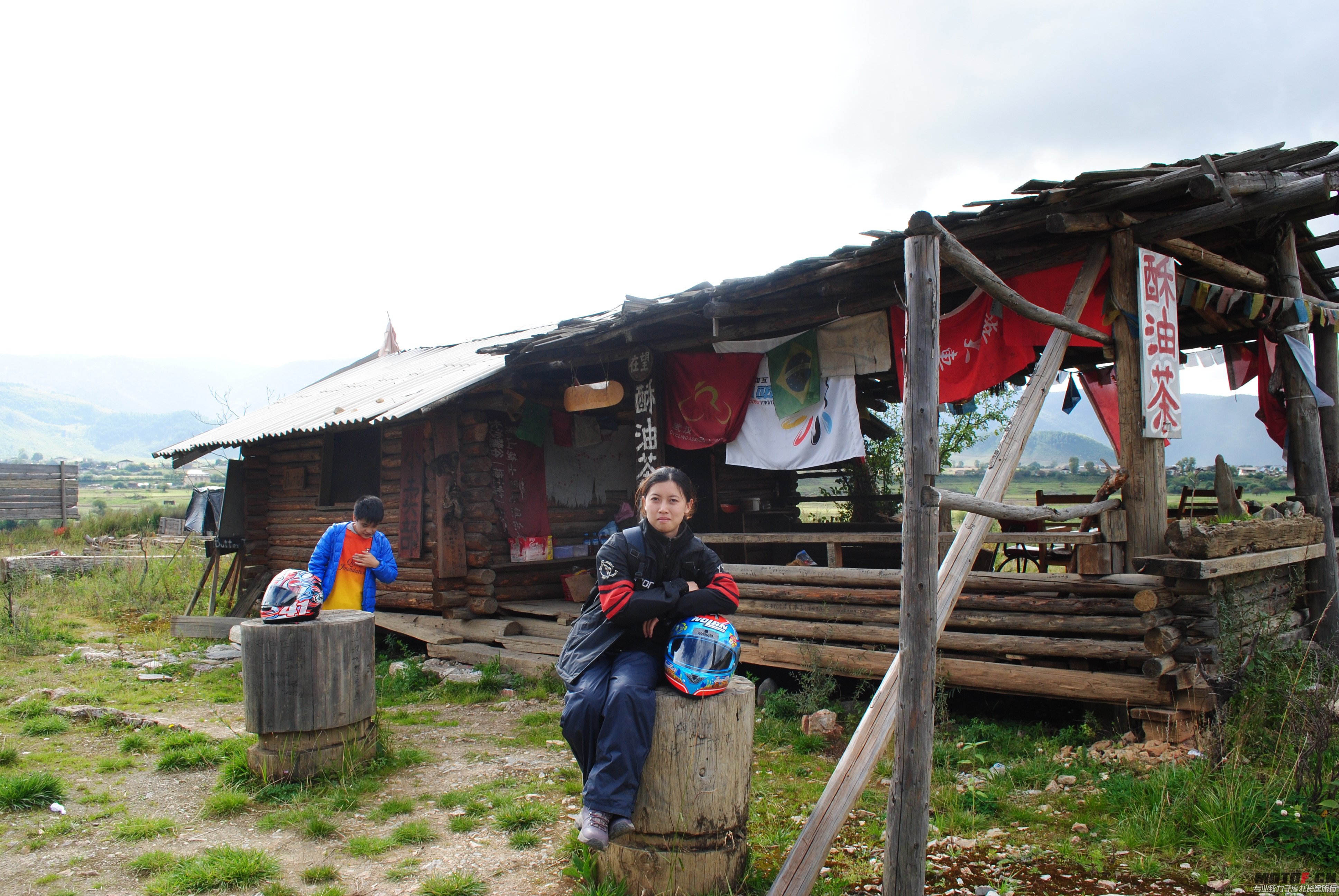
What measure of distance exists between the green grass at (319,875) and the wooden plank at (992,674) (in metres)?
3.43

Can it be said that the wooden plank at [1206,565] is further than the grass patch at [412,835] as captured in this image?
Yes

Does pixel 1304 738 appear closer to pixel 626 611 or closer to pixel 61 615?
pixel 626 611

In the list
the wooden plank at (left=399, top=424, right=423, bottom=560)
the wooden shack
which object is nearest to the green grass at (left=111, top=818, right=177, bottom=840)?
the wooden shack

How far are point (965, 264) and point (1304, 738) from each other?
3.08 meters

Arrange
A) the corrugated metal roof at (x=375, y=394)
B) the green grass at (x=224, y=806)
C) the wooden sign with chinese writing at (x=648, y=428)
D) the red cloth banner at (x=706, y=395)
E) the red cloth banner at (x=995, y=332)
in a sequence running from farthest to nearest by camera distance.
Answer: the corrugated metal roof at (x=375, y=394), the wooden sign with chinese writing at (x=648, y=428), the red cloth banner at (x=706, y=395), the red cloth banner at (x=995, y=332), the green grass at (x=224, y=806)

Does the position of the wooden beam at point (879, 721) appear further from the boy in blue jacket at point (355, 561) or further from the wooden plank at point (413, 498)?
the wooden plank at point (413, 498)

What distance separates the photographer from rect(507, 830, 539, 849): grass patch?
4102 mm

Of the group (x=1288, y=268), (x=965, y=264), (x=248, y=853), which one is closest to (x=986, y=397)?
(x=1288, y=268)

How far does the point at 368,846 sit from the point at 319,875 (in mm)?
361

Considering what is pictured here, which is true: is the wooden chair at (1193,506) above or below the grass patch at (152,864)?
above

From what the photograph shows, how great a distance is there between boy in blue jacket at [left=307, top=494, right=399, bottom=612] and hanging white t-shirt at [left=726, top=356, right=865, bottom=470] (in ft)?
11.4

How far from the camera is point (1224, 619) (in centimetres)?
520

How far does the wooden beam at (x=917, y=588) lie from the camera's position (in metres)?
3.02

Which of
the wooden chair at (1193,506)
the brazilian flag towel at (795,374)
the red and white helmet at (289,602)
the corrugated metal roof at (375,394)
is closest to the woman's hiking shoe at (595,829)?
the red and white helmet at (289,602)
